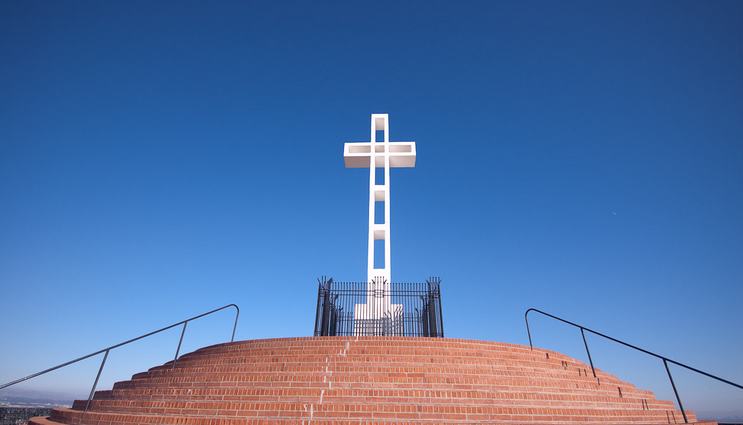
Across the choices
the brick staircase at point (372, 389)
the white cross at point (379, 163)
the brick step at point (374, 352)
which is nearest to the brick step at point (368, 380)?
the brick staircase at point (372, 389)

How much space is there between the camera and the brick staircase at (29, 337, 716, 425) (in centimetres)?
432

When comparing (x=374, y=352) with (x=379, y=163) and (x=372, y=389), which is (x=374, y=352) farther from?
(x=379, y=163)

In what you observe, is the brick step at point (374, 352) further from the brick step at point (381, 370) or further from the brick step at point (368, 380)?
the brick step at point (368, 380)

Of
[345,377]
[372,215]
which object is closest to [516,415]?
[345,377]

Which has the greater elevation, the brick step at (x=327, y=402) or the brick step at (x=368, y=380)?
the brick step at (x=368, y=380)

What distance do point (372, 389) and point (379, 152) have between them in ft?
34.0

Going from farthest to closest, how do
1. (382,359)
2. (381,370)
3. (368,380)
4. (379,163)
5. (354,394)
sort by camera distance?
Result: (379,163) < (382,359) < (381,370) < (368,380) < (354,394)

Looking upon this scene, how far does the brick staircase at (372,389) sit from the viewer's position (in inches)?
170

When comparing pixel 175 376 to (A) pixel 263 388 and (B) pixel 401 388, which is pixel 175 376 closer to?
(A) pixel 263 388

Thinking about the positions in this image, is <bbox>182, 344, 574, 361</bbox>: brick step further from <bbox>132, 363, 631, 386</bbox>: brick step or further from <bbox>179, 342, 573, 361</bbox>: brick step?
<bbox>132, 363, 631, 386</bbox>: brick step

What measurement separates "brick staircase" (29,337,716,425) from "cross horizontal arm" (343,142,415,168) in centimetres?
856

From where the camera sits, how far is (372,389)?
4746 mm

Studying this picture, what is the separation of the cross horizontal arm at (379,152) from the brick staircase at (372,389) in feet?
28.1

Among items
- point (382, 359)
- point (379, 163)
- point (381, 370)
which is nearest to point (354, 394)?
point (381, 370)
